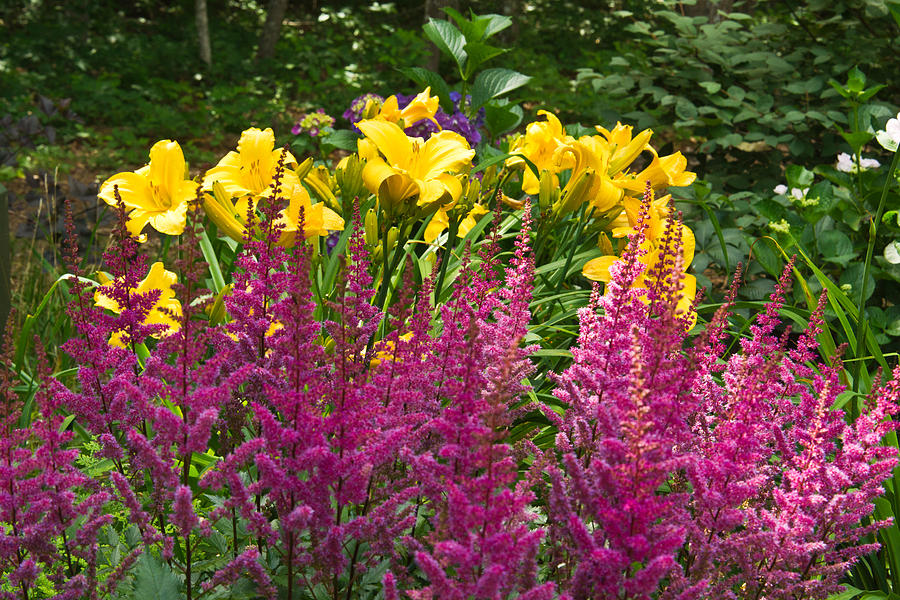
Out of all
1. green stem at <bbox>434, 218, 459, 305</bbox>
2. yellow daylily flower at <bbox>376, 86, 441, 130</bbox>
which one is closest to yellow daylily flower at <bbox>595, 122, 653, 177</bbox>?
green stem at <bbox>434, 218, 459, 305</bbox>

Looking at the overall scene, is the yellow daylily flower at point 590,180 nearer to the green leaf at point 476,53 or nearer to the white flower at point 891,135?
the green leaf at point 476,53

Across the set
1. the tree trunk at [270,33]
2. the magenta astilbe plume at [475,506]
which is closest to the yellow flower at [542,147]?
the magenta astilbe plume at [475,506]

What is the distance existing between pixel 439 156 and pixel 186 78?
9.61 meters

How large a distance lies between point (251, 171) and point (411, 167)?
1.21ft

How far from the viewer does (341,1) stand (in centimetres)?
1388

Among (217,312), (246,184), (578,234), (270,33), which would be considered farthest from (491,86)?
(270,33)

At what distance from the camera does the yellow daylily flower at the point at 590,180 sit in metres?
2.03

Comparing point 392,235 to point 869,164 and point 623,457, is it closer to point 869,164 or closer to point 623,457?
point 623,457

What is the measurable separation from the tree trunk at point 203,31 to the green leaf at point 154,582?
33.5ft

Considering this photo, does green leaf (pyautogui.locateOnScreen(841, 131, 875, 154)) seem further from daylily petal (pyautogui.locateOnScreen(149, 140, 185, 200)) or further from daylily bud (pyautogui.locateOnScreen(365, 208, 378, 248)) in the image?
daylily petal (pyautogui.locateOnScreen(149, 140, 185, 200))

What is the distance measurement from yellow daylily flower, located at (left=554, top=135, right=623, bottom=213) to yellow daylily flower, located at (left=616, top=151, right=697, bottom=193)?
2.3 inches

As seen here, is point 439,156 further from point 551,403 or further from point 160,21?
point 160,21

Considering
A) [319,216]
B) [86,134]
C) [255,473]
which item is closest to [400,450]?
[255,473]

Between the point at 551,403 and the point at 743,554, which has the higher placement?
Result: the point at 743,554
